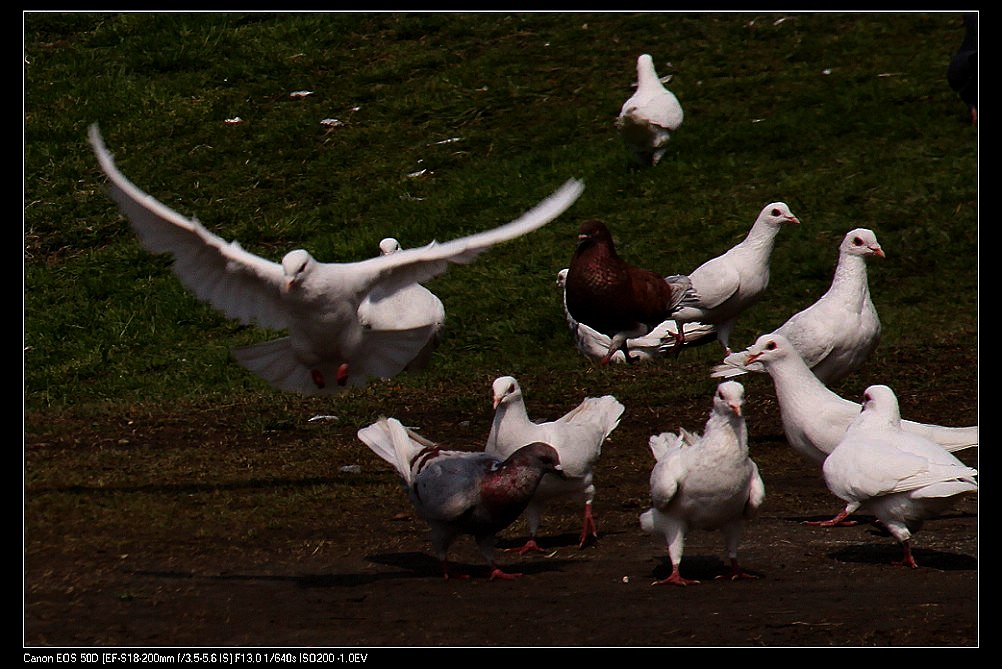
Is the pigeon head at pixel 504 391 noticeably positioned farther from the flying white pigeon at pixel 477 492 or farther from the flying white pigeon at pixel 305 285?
the flying white pigeon at pixel 305 285

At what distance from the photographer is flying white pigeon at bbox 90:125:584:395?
827 cm

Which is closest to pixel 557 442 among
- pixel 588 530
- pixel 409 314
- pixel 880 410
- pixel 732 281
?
pixel 588 530

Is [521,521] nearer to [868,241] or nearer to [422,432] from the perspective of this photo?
[422,432]

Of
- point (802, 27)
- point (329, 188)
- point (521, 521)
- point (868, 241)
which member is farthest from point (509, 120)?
point (521, 521)

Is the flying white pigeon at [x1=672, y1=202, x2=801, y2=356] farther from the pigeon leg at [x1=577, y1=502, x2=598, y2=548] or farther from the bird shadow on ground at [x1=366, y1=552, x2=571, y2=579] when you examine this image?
the bird shadow on ground at [x1=366, y1=552, x2=571, y2=579]

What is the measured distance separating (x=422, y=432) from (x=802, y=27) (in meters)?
12.3

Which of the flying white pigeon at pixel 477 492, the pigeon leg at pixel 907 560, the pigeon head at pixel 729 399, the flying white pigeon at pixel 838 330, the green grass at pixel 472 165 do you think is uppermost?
the pigeon head at pixel 729 399

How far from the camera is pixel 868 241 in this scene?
9.70m

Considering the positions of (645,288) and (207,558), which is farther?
(645,288)

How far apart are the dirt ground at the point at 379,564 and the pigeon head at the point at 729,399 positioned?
30.6 inches

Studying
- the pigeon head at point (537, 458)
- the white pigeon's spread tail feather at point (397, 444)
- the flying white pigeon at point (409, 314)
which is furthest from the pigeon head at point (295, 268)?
the pigeon head at point (537, 458)

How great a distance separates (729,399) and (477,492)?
1.21 m

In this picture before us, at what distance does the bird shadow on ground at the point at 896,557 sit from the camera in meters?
6.60

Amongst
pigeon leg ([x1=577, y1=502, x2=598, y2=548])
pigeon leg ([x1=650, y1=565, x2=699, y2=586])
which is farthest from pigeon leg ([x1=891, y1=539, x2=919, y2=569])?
pigeon leg ([x1=577, y1=502, x2=598, y2=548])
